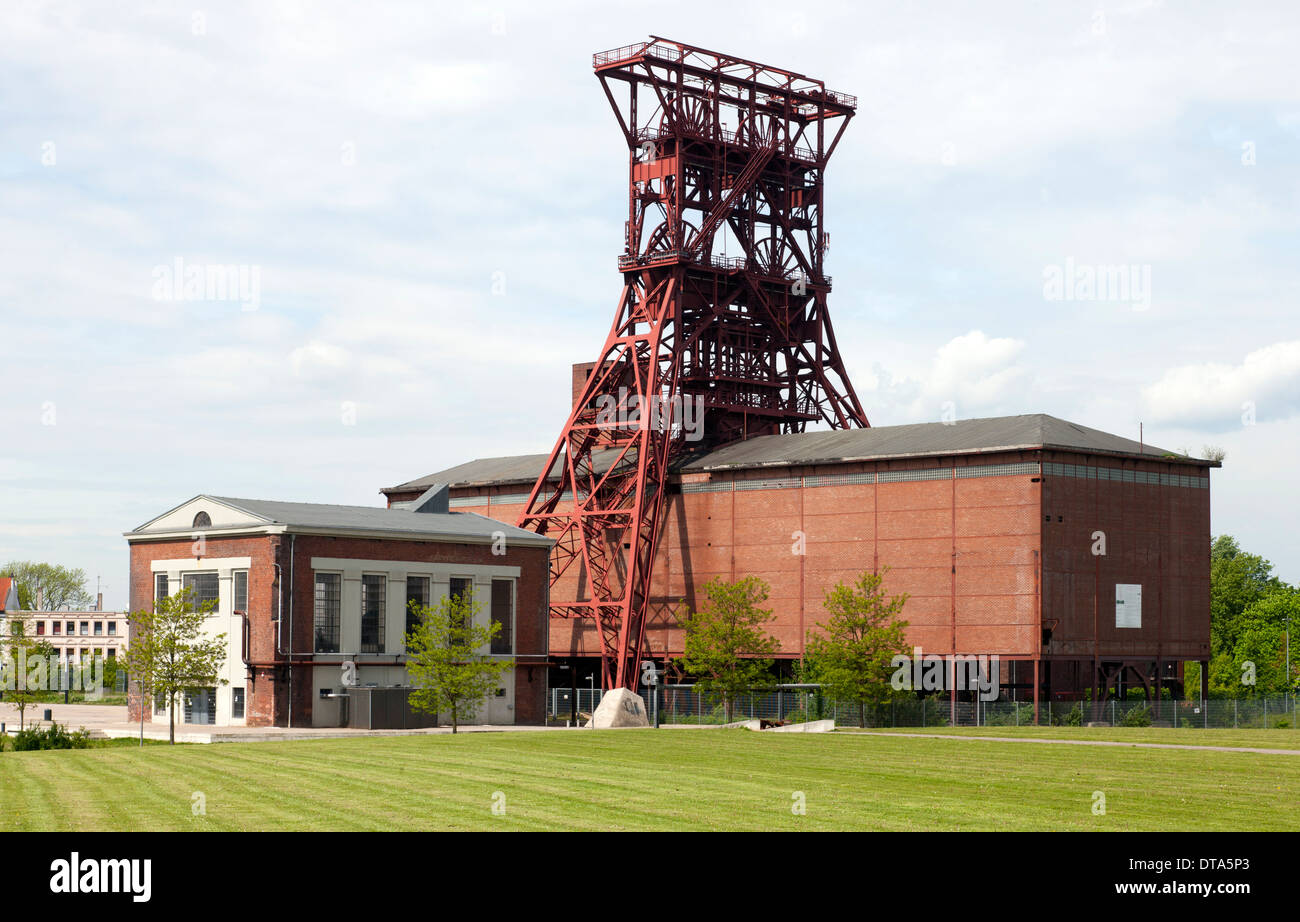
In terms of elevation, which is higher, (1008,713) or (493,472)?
(493,472)

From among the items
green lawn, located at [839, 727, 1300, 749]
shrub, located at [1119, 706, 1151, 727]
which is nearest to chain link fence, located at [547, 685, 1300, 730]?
shrub, located at [1119, 706, 1151, 727]

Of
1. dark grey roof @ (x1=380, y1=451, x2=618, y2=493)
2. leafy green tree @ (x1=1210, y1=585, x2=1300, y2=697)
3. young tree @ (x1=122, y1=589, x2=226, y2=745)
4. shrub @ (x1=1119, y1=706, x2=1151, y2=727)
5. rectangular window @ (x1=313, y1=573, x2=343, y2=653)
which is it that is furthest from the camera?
leafy green tree @ (x1=1210, y1=585, x2=1300, y2=697)

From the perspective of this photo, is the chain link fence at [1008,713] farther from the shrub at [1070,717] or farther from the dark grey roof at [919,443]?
the dark grey roof at [919,443]

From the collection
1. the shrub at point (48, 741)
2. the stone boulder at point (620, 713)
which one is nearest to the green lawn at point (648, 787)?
the shrub at point (48, 741)

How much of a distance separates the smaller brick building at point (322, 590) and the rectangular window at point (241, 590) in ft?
0.19

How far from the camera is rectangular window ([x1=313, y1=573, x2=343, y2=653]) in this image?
210ft

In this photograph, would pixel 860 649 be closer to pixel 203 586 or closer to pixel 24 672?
pixel 203 586

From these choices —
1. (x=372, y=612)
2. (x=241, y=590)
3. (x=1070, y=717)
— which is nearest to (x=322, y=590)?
(x=372, y=612)

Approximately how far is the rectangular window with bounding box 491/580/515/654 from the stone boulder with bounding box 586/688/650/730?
8.26 m

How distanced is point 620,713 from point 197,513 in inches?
798

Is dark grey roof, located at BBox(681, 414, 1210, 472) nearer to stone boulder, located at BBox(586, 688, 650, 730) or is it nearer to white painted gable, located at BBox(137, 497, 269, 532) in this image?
stone boulder, located at BBox(586, 688, 650, 730)

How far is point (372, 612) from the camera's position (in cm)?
6556

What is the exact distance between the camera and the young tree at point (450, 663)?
193 ft

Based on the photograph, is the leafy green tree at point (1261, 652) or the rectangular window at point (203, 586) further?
the leafy green tree at point (1261, 652)
